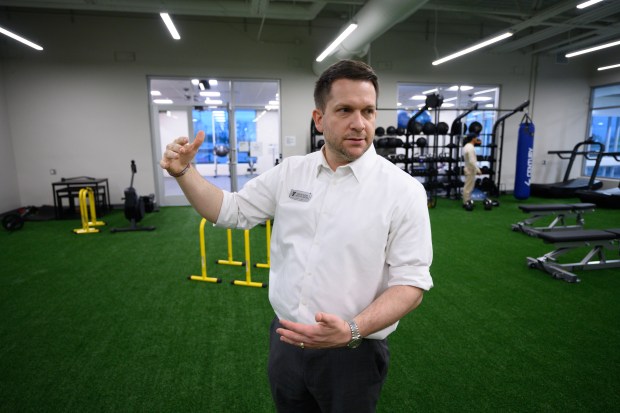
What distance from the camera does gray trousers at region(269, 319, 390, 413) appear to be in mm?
1065

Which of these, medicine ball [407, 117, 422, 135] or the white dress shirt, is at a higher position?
medicine ball [407, 117, 422, 135]

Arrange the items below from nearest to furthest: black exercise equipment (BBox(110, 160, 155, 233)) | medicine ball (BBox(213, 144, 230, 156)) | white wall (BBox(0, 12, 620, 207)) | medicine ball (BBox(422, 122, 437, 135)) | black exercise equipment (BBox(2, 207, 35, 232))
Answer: black exercise equipment (BBox(110, 160, 155, 233)) < black exercise equipment (BBox(2, 207, 35, 232)) < white wall (BBox(0, 12, 620, 207)) < medicine ball (BBox(422, 122, 437, 135)) < medicine ball (BBox(213, 144, 230, 156))

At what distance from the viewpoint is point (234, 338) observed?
2.76 m

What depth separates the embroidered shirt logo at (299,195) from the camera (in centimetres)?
114

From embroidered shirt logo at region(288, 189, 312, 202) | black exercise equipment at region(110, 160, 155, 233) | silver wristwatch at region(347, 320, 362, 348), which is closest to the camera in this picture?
silver wristwatch at region(347, 320, 362, 348)

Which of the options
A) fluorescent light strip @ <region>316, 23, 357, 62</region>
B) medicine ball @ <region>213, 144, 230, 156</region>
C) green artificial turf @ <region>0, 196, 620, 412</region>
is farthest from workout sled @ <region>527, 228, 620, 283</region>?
medicine ball @ <region>213, 144, 230, 156</region>

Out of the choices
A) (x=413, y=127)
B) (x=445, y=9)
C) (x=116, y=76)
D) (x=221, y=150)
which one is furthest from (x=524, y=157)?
(x=116, y=76)

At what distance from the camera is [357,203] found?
105cm

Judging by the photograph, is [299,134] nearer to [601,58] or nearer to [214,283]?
[214,283]

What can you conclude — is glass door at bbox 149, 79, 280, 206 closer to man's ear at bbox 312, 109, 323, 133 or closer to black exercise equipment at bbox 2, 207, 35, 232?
black exercise equipment at bbox 2, 207, 35, 232

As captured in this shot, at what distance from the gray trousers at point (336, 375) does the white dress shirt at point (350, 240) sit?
8 centimetres

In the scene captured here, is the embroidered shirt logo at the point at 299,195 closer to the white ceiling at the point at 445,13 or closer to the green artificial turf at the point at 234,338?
the green artificial turf at the point at 234,338

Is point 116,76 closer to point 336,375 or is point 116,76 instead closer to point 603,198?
point 336,375

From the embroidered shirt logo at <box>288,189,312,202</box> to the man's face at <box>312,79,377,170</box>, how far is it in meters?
0.16
